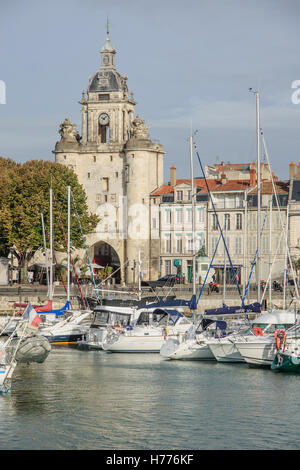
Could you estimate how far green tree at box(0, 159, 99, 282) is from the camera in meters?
74.6

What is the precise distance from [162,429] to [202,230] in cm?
6004

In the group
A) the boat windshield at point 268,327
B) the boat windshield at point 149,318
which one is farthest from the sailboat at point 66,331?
the boat windshield at point 268,327

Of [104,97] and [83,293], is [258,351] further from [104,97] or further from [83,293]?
[104,97]

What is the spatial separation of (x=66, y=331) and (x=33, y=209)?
2665 cm

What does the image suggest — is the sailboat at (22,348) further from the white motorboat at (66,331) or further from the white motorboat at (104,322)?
the white motorboat at (66,331)

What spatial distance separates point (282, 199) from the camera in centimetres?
8238

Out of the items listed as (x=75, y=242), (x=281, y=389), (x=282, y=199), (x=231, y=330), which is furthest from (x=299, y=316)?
(x=282, y=199)

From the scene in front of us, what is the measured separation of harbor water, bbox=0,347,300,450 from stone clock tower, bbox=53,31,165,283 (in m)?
47.6

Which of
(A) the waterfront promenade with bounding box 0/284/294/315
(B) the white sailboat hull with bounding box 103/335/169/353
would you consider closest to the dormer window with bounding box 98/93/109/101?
(A) the waterfront promenade with bounding box 0/284/294/315

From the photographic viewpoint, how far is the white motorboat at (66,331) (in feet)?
164

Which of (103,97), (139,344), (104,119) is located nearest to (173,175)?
(104,119)

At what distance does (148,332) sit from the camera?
45031mm

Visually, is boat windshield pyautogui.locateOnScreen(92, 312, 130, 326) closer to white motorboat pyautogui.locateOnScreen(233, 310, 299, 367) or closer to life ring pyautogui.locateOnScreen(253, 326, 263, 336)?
white motorboat pyautogui.locateOnScreen(233, 310, 299, 367)
